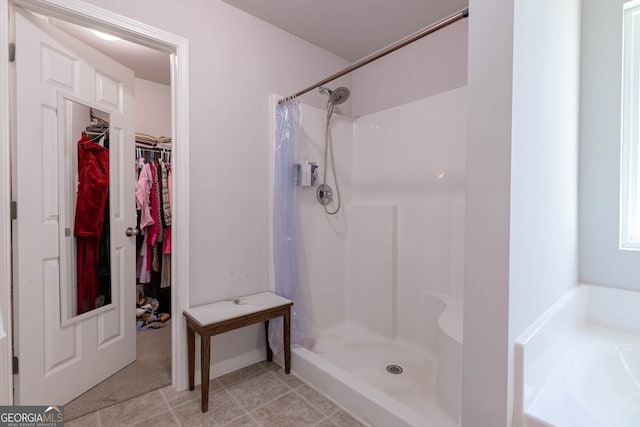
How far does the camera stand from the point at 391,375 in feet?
6.33

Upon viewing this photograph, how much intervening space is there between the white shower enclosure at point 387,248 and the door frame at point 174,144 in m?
0.82

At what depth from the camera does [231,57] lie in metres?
2.04

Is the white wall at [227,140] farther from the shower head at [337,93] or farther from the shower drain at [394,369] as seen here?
the shower drain at [394,369]

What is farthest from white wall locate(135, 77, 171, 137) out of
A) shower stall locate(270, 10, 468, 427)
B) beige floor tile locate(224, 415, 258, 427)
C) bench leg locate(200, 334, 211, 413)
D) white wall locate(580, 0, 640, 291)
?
white wall locate(580, 0, 640, 291)

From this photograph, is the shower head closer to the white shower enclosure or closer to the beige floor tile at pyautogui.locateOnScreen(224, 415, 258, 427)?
the white shower enclosure

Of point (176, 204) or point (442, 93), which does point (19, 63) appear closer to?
point (176, 204)

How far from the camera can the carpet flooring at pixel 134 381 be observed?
5.42 ft

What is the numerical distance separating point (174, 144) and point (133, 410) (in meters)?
1.53

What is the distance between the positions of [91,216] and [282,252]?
1239 millimetres

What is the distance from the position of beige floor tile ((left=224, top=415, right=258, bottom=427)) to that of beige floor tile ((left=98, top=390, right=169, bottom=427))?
418 mm

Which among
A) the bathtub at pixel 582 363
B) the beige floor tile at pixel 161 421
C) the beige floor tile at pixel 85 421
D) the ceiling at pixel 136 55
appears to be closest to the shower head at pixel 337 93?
the ceiling at pixel 136 55

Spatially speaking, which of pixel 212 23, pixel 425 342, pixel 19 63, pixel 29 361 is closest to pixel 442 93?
pixel 212 23

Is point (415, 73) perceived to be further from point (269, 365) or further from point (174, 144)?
point (269, 365)

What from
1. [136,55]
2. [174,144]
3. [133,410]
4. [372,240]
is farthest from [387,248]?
[136,55]
